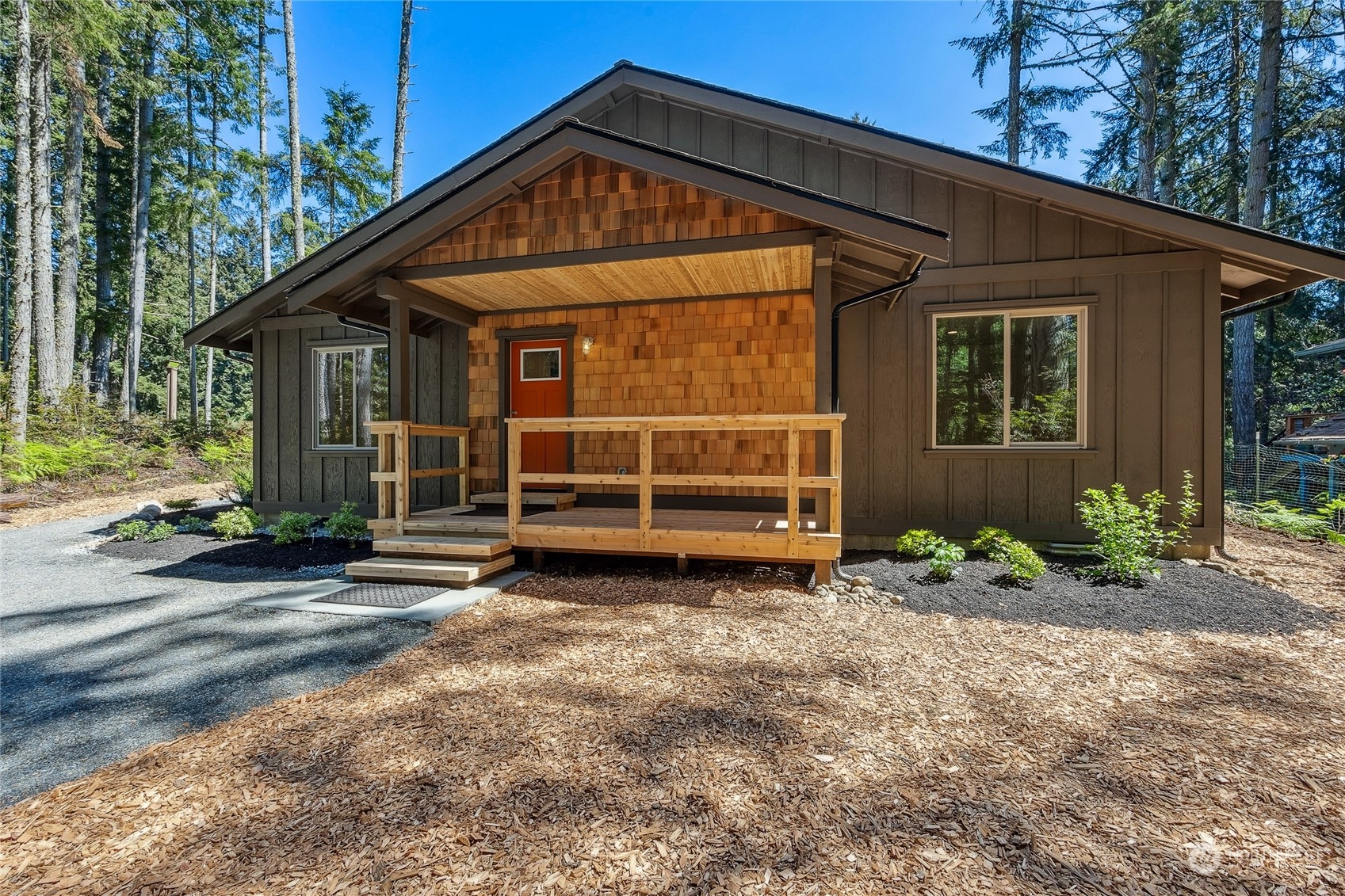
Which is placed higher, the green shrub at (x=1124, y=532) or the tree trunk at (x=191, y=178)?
the tree trunk at (x=191, y=178)

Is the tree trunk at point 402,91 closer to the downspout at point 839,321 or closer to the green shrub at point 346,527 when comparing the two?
the green shrub at point 346,527

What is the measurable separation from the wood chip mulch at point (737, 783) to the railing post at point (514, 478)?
1.99m

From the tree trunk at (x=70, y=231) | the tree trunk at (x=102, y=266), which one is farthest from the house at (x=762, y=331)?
the tree trunk at (x=102, y=266)

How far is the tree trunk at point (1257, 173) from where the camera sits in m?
11.0

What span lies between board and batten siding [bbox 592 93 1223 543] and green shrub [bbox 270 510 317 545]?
263 inches

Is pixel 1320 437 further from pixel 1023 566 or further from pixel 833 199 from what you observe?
pixel 833 199

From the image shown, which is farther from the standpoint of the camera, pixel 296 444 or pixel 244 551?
pixel 296 444

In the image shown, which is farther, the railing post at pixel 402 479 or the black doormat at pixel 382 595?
the railing post at pixel 402 479

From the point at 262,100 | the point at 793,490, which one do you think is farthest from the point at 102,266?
the point at 793,490

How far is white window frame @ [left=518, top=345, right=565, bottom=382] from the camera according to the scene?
6.94 metres

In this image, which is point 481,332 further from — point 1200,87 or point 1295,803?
point 1200,87

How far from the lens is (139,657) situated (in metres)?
3.37

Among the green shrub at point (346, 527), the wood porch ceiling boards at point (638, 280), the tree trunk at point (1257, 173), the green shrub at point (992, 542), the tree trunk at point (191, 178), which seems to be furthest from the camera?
the tree trunk at point (191, 178)

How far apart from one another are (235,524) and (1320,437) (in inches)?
688
